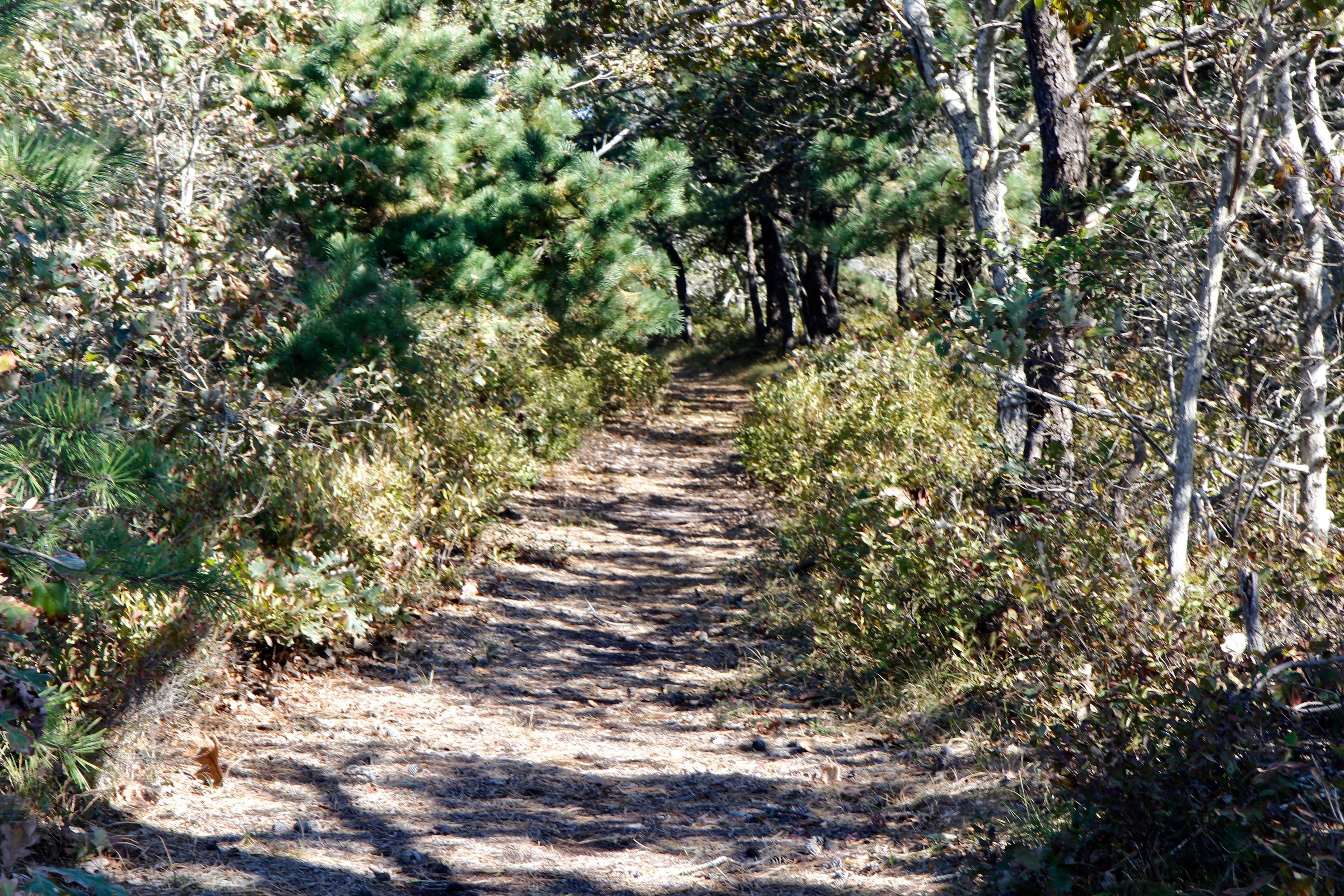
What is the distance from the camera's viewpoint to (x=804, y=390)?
1039 cm

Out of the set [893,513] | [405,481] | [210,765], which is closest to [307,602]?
[210,765]

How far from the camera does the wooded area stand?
2.60 metres

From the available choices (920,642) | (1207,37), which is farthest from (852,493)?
(1207,37)

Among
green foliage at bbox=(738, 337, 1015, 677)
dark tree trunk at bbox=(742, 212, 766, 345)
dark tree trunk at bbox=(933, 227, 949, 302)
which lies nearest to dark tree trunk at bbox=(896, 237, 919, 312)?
dark tree trunk at bbox=(933, 227, 949, 302)

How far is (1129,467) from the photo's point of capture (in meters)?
5.00

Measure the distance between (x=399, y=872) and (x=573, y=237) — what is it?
7074 millimetres

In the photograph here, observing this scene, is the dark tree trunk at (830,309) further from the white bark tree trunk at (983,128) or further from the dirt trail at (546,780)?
the dirt trail at (546,780)

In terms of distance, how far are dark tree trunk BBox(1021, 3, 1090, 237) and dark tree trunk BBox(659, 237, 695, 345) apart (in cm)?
1779

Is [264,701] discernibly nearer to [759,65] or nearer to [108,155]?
[108,155]

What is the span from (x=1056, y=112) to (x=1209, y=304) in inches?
91.4

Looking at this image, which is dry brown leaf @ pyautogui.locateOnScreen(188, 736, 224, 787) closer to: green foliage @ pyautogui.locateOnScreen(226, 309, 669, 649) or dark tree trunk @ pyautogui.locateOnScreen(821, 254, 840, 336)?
green foliage @ pyautogui.locateOnScreen(226, 309, 669, 649)

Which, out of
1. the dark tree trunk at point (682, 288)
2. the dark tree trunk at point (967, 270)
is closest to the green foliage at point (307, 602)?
the dark tree trunk at point (967, 270)

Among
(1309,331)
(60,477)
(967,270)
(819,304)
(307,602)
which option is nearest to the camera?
(60,477)

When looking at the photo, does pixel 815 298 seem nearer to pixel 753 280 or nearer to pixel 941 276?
pixel 753 280
